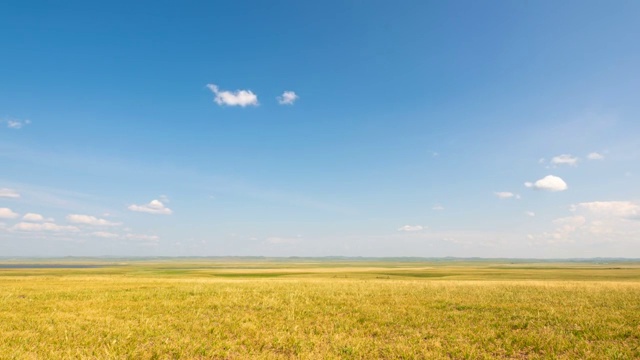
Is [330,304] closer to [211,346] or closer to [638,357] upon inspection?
[211,346]

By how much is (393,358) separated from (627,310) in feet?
54.0

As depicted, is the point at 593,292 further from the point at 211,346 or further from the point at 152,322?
the point at 152,322

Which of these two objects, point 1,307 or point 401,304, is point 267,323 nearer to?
point 401,304

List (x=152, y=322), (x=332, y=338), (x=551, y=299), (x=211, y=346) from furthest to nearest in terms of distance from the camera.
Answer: (x=551, y=299), (x=152, y=322), (x=332, y=338), (x=211, y=346)

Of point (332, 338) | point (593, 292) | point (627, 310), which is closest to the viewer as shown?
point (332, 338)

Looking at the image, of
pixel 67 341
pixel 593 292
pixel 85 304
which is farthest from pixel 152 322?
pixel 593 292

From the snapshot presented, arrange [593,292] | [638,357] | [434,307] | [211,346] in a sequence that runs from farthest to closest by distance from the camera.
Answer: [593,292], [434,307], [211,346], [638,357]

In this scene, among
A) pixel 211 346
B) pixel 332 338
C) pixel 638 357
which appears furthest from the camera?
pixel 332 338

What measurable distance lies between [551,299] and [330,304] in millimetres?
15782

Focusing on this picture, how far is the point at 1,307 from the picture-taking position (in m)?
22.1

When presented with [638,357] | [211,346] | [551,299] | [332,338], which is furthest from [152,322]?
[551,299]

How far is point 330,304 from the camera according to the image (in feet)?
77.8

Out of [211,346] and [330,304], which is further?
[330,304]

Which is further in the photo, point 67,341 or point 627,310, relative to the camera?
point 627,310
